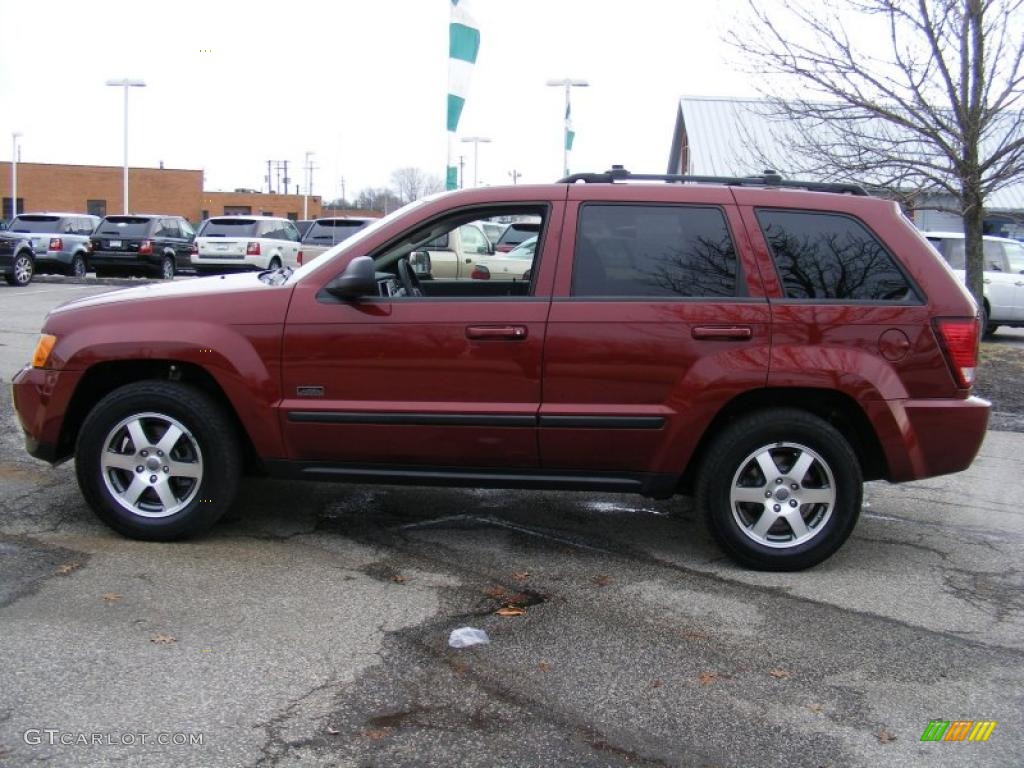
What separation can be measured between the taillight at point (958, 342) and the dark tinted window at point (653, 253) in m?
1.05

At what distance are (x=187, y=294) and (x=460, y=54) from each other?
9284 mm

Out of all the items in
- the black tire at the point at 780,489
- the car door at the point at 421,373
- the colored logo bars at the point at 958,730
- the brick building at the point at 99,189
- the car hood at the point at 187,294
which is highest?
the brick building at the point at 99,189

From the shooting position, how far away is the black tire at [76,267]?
24156mm

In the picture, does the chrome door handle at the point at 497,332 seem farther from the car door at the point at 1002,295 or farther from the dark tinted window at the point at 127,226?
the dark tinted window at the point at 127,226

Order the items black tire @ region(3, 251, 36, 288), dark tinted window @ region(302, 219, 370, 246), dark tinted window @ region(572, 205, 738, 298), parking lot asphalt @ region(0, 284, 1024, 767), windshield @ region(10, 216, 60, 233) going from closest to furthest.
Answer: parking lot asphalt @ region(0, 284, 1024, 767) → dark tinted window @ region(572, 205, 738, 298) → black tire @ region(3, 251, 36, 288) → dark tinted window @ region(302, 219, 370, 246) → windshield @ region(10, 216, 60, 233)

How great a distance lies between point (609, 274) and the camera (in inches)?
194

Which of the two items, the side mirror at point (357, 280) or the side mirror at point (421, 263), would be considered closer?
the side mirror at point (357, 280)

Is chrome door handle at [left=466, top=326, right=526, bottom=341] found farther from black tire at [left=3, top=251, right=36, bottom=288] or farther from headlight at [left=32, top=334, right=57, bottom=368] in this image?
black tire at [left=3, top=251, right=36, bottom=288]

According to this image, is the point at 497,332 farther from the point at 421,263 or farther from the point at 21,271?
the point at 21,271

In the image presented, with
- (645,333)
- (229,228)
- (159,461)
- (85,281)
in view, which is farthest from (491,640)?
(85,281)

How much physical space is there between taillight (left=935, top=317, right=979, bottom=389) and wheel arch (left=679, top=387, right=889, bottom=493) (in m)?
0.50

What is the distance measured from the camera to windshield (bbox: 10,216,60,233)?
24516mm

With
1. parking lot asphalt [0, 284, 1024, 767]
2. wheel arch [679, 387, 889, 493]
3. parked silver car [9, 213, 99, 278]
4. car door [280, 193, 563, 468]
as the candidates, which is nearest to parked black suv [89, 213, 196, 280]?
parked silver car [9, 213, 99, 278]

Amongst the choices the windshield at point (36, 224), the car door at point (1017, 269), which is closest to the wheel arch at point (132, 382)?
the car door at point (1017, 269)
